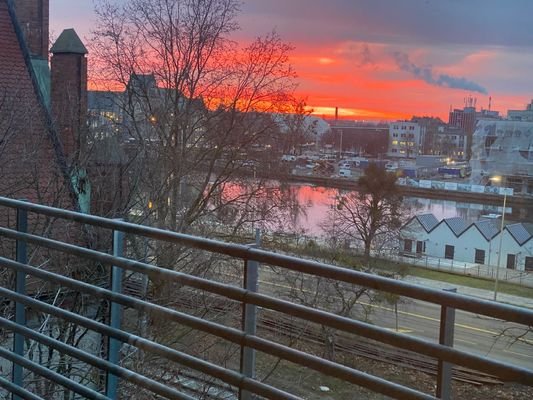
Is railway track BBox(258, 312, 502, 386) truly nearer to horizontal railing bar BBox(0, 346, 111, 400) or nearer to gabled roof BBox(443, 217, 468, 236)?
horizontal railing bar BBox(0, 346, 111, 400)

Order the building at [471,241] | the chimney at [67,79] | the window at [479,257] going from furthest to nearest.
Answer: the window at [479,257] < the building at [471,241] < the chimney at [67,79]

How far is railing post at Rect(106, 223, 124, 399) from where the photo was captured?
202 centimetres

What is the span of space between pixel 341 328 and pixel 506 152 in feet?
87.6

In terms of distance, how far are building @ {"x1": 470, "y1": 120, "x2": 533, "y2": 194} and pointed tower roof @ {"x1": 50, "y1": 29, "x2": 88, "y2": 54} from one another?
18.4m

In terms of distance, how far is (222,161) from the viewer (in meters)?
18.6

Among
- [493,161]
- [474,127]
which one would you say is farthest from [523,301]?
[474,127]

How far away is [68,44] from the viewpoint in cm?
1494

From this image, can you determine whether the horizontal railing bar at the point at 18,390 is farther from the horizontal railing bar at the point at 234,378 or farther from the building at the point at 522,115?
the building at the point at 522,115

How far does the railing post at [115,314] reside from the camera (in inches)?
79.6

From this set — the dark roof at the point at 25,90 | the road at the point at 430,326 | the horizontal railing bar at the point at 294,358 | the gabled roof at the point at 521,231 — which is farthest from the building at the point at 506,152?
the horizontal railing bar at the point at 294,358

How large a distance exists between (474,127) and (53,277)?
1217 inches

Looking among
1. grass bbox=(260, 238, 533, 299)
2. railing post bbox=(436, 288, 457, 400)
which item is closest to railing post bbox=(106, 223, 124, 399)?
railing post bbox=(436, 288, 457, 400)

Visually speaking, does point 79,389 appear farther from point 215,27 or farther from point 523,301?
point 523,301

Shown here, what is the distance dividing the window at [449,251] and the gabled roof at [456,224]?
71cm
